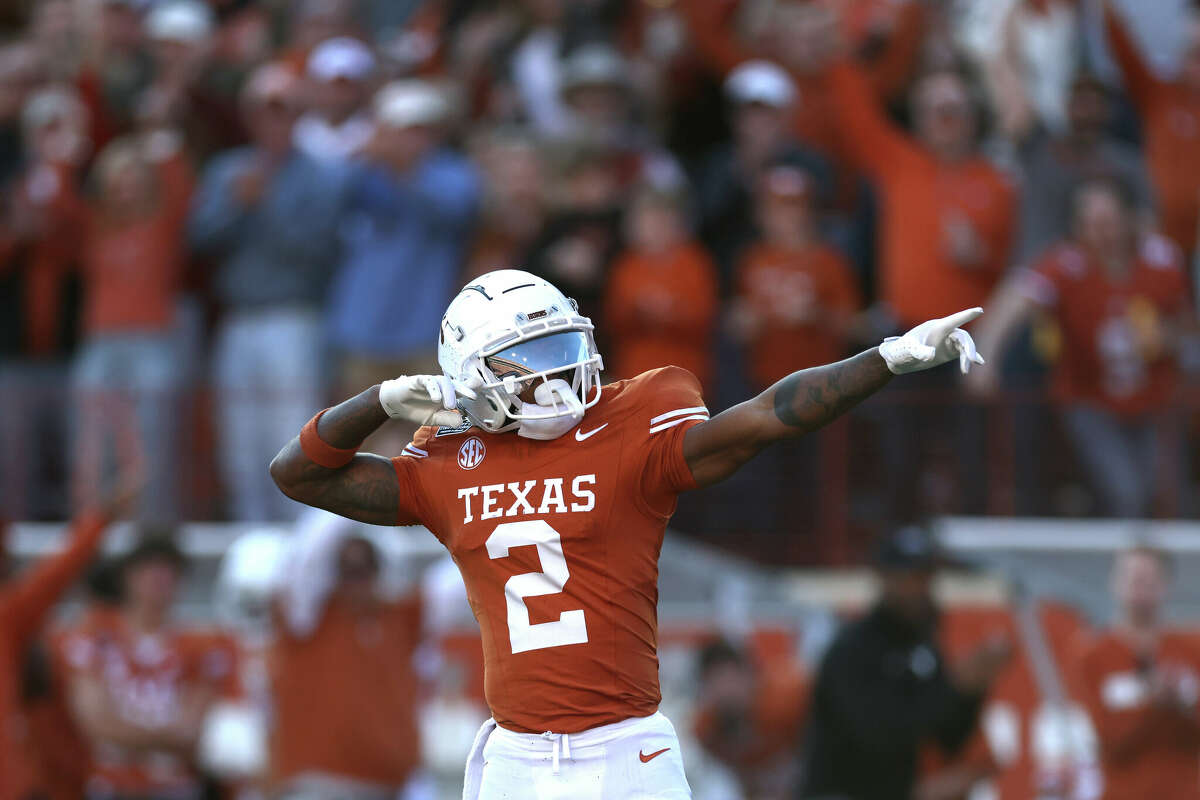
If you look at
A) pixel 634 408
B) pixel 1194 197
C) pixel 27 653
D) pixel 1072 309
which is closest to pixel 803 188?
pixel 1072 309

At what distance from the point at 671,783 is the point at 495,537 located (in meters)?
0.89

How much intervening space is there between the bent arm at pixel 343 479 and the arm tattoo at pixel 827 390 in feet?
4.12

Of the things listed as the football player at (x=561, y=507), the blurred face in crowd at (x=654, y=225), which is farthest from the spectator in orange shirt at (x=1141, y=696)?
the football player at (x=561, y=507)

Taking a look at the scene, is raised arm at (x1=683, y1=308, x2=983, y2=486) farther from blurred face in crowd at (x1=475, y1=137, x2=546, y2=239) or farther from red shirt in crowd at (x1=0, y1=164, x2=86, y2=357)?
red shirt in crowd at (x1=0, y1=164, x2=86, y2=357)

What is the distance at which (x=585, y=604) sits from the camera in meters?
5.81

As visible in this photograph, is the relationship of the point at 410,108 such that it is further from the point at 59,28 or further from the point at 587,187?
the point at 59,28

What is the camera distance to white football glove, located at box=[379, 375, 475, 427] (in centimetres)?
576

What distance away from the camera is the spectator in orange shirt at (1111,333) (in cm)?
1084

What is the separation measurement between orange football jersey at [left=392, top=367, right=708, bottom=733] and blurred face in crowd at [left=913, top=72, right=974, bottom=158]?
6.13 meters

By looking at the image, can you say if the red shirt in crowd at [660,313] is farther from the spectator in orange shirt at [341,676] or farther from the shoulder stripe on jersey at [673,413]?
the shoulder stripe on jersey at [673,413]

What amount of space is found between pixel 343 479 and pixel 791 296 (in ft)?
18.4

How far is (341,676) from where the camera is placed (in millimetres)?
9984

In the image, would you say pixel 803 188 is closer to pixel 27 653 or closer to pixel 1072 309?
pixel 1072 309

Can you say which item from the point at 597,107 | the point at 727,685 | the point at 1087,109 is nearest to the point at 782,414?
the point at 727,685
